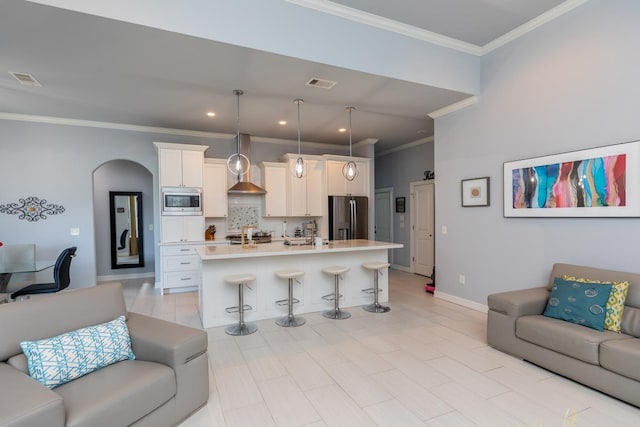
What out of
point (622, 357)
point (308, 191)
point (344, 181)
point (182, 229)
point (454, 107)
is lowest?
point (622, 357)

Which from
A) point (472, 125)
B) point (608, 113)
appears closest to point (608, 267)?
Answer: point (608, 113)

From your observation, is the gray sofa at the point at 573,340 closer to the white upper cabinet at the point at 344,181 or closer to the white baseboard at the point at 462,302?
the white baseboard at the point at 462,302

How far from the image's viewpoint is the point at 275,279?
4.28m

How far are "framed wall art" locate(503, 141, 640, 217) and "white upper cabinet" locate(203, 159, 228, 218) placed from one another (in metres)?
4.77

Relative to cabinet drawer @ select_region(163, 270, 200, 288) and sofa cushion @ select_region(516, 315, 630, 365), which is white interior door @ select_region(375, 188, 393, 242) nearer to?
cabinet drawer @ select_region(163, 270, 200, 288)

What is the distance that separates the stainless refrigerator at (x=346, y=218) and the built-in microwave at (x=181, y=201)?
2652 mm

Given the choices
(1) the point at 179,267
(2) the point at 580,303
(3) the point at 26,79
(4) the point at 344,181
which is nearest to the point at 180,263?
(1) the point at 179,267

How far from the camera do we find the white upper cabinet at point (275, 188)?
21.6ft

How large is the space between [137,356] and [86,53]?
2.90 metres

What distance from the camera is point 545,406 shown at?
224 cm

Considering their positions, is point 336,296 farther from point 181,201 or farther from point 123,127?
point 123,127

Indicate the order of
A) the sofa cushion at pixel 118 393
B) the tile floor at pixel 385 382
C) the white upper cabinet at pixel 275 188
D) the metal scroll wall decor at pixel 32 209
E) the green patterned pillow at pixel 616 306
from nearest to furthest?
the sofa cushion at pixel 118 393 → the tile floor at pixel 385 382 → the green patterned pillow at pixel 616 306 → the metal scroll wall decor at pixel 32 209 → the white upper cabinet at pixel 275 188

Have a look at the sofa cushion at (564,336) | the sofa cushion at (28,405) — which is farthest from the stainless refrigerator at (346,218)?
the sofa cushion at (28,405)

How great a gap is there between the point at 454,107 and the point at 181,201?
475 centimetres
